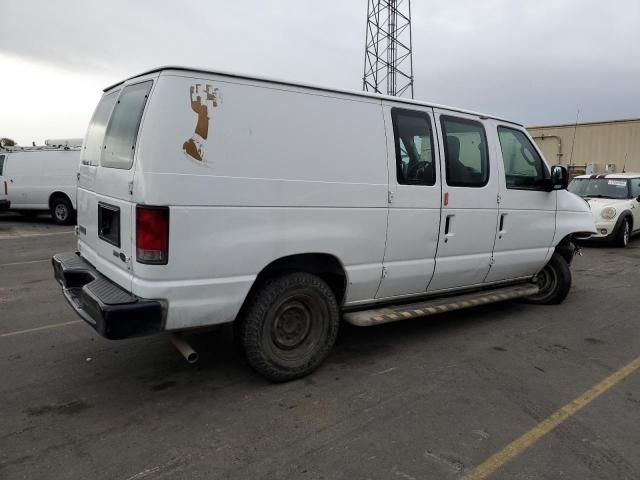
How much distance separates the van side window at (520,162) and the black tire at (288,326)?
98.6 inches

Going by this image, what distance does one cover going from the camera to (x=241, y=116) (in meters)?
3.36

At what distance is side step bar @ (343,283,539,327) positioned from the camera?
4113mm

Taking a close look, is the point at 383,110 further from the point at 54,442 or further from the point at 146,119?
the point at 54,442

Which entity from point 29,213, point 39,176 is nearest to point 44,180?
point 39,176

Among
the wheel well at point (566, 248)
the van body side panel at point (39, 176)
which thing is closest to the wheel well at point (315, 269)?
the wheel well at point (566, 248)

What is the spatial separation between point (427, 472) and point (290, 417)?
0.95 meters

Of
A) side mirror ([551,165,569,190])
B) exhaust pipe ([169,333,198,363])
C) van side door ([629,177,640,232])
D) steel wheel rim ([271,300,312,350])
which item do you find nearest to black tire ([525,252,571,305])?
side mirror ([551,165,569,190])

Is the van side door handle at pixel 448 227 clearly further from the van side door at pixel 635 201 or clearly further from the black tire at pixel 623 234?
the van side door at pixel 635 201

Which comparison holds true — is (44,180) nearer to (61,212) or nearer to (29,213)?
(61,212)

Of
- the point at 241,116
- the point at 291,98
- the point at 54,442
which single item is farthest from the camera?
the point at 291,98

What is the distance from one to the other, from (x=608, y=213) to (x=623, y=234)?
1.90 feet

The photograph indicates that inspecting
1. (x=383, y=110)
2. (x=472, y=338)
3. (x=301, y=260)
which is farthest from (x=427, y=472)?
(x=383, y=110)

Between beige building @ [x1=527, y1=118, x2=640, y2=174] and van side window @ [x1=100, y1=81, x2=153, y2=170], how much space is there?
19373 millimetres

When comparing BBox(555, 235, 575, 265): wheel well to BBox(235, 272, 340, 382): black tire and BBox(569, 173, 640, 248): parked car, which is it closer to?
BBox(235, 272, 340, 382): black tire
